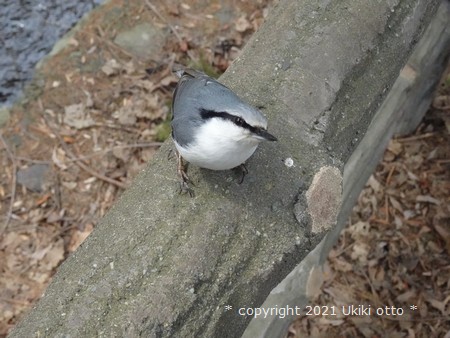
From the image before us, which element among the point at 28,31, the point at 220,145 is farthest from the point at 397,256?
the point at 28,31

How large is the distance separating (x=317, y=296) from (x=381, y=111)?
118 centimetres

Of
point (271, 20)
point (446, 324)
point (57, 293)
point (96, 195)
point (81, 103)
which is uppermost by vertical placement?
point (271, 20)

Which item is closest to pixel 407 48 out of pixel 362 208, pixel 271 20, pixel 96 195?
pixel 271 20

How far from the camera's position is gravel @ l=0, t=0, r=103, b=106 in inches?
171

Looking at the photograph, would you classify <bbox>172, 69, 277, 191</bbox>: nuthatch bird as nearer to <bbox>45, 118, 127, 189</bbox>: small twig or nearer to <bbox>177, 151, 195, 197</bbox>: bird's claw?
<bbox>177, 151, 195, 197</bbox>: bird's claw

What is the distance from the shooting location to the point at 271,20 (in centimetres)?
269

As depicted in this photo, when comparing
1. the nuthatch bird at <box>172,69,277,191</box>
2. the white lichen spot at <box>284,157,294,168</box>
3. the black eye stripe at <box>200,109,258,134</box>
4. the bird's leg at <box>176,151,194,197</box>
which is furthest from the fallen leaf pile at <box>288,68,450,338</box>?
the black eye stripe at <box>200,109,258,134</box>

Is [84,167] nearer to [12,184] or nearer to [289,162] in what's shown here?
[12,184]

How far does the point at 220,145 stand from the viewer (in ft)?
6.61

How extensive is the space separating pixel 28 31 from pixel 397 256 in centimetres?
323

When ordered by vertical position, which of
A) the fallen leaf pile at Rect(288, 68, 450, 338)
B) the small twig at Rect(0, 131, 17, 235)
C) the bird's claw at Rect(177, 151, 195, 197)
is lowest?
the fallen leaf pile at Rect(288, 68, 450, 338)

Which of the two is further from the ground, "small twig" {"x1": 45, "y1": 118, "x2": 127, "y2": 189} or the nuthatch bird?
the nuthatch bird

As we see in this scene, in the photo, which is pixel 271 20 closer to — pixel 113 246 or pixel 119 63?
pixel 113 246

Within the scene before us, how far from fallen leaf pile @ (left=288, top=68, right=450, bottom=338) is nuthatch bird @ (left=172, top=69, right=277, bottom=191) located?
1.70 m
